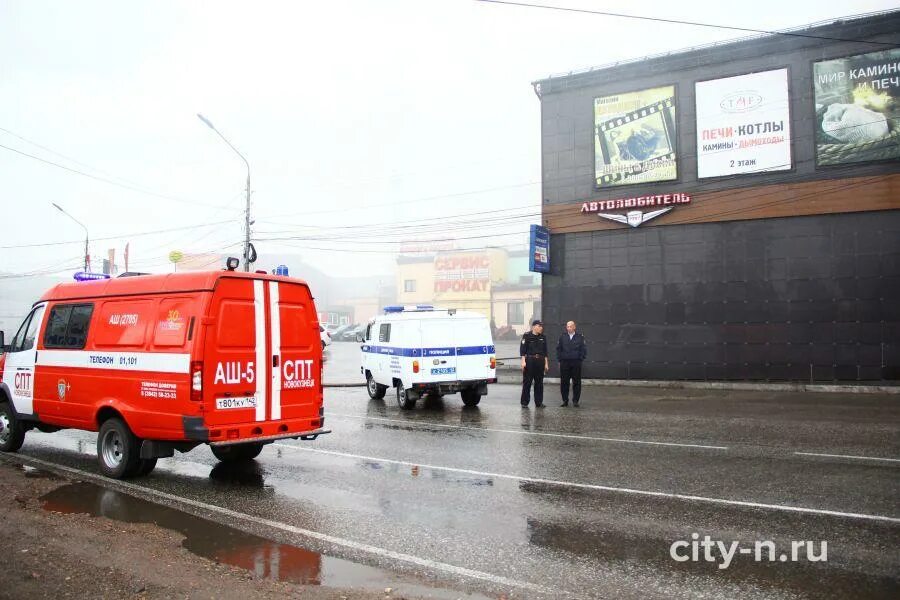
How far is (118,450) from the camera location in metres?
7.91

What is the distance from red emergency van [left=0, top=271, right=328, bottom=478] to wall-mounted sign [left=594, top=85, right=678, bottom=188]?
53.3 feet

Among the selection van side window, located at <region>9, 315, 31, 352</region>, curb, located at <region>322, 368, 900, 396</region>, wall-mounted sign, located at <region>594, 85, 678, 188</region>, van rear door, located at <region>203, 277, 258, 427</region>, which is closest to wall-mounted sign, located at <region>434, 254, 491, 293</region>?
curb, located at <region>322, 368, 900, 396</region>

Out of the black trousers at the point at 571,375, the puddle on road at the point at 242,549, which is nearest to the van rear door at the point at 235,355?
the puddle on road at the point at 242,549

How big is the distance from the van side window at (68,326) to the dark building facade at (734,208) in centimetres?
1675

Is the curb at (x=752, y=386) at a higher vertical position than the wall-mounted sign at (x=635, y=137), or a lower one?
lower

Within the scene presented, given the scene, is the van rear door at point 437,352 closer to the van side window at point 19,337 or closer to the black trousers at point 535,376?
the black trousers at point 535,376

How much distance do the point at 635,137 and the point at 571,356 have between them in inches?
407

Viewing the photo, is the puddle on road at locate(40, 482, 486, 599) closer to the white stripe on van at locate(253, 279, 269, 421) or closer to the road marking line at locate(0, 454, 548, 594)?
the road marking line at locate(0, 454, 548, 594)

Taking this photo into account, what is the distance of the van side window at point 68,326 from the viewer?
28.4 ft

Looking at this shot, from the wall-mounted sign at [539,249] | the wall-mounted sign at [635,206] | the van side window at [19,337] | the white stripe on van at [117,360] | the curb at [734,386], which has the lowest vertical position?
the curb at [734,386]

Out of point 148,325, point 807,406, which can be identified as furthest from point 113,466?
point 807,406

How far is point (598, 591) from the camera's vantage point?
4.34 metres

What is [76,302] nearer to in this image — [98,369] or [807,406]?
[98,369]

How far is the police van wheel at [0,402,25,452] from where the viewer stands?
964cm
